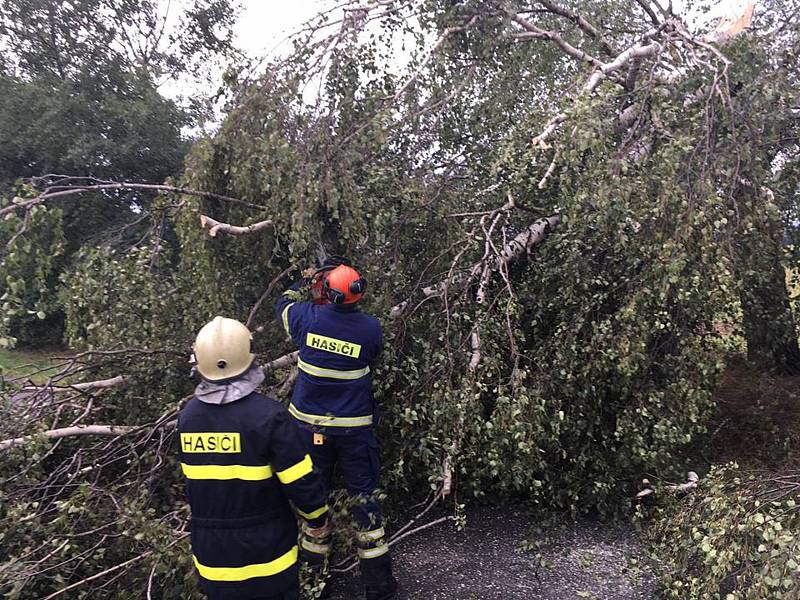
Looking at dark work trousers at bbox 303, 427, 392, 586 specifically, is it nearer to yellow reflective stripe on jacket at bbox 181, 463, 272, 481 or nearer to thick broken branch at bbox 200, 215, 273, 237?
yellow reflective stripe on jacket at bbox 181, 463, 272, 481

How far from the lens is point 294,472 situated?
183cm

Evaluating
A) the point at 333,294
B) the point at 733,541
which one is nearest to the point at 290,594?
the point at 333,294

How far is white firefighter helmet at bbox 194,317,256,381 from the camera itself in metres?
1.82

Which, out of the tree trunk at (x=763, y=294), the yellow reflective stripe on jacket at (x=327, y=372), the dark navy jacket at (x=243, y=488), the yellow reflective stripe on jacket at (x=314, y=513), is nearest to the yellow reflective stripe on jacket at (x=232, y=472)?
the dark navy jacket at (x=243, y=488)

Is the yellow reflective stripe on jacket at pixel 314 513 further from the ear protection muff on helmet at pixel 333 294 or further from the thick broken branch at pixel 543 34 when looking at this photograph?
the thick broken branch at pixel 543 34

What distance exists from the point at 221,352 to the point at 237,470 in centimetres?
38

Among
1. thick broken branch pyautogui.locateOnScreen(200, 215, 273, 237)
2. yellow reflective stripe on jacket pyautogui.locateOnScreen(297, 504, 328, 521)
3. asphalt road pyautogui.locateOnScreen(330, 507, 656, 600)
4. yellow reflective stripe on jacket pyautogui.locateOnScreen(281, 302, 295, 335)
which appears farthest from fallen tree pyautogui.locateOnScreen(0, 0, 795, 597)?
yellow reflective stripe on jacket pyautogui.locateOnScreen(297, 504, 328, 521)

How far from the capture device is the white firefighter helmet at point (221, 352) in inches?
71.7

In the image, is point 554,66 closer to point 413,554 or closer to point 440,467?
point 440,467

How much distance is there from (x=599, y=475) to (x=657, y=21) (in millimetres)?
3113

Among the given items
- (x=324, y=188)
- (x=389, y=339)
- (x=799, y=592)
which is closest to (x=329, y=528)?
(x=389, y=339)

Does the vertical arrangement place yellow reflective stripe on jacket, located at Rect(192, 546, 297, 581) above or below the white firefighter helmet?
below

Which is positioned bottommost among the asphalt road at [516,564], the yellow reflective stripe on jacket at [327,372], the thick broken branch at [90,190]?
the asphalt road at [516,564]

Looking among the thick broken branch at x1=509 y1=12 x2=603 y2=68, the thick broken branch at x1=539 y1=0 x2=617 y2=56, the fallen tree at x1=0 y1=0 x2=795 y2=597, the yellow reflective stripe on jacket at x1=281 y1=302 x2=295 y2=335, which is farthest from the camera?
the thick broken branch at x1=539 y1=0 x2=617 y2=56
